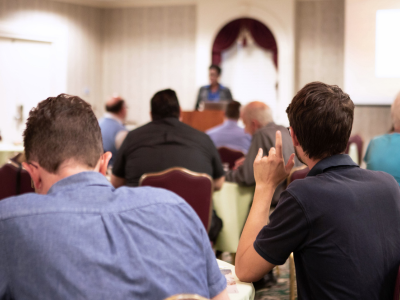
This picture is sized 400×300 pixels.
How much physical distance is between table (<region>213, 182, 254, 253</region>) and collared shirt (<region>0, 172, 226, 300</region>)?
7.44 feet

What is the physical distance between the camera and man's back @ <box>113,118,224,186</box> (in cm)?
295

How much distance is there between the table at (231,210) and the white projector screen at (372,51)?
5194 millimetres

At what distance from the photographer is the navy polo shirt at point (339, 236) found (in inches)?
48.2

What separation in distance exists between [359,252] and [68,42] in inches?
365

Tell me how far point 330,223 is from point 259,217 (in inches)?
A: 10.0

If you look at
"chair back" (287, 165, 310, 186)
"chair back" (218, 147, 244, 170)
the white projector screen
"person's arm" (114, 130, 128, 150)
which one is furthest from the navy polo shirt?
the white projector screen

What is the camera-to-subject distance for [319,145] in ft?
4.45

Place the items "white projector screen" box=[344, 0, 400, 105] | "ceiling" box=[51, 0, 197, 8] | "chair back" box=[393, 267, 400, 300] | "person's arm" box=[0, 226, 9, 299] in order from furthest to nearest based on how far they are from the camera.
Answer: "ceiling" box=[51, 0, 197, 8] → "white projector screen" box=[344, 0, 400, 105] → "chair back" box=[393, 267, 400, 300] → "person's arm" box=[0, 226, 9, 299]

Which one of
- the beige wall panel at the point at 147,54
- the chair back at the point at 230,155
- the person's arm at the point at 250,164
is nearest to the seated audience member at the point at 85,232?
the person's arm at the point at 250,164

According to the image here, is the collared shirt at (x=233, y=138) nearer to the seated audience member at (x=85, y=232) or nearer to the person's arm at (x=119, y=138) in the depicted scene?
the person's arm at (x=119, y=138)

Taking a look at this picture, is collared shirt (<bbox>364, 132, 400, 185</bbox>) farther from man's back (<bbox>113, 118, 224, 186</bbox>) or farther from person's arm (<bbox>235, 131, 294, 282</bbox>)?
person's arm (<bbox>235, 131, 294, 282</bbox>)

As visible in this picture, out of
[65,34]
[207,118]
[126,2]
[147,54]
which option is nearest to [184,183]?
[207,118]

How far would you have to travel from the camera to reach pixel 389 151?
248 centimetres

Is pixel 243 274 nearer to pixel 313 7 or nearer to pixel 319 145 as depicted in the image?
pixel 319 145
